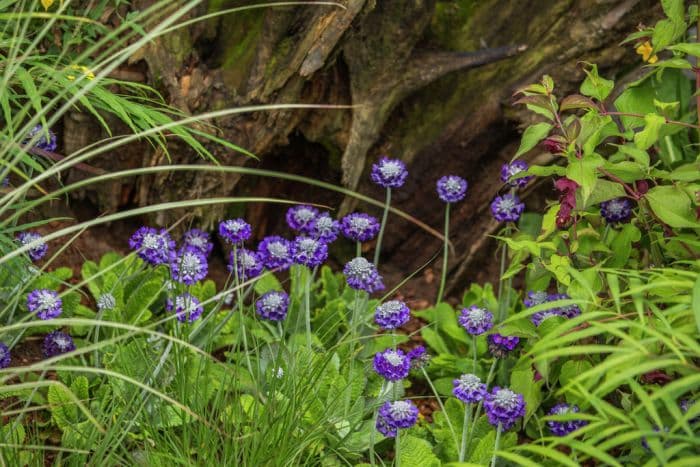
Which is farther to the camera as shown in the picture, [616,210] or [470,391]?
[616,210]

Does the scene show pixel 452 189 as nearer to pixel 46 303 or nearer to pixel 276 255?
pixel 276 255

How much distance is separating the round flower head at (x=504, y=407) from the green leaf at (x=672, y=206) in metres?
0.56

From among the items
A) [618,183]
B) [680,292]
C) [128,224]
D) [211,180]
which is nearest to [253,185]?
[211,180]

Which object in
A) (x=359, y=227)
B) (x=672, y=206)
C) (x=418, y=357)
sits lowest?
(x=418, y=357)

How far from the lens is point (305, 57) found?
10.6ft

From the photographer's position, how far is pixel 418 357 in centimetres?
257

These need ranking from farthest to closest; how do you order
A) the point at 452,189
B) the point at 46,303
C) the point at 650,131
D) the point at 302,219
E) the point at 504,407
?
the point at 452,189
the point at 302,219
the point at 46,303
the point at 504,407
the point at 650,131

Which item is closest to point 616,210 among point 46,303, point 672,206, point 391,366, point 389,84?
A: point 672,206

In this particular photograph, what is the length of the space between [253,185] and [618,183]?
5.27 ft

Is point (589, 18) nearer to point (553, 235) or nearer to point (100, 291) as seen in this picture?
point (553, 235)

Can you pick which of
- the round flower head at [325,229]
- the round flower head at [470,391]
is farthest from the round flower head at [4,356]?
the round flower head at [470,391]

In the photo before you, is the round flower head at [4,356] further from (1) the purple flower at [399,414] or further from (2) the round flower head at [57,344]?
(1) the purple flower at [399,414]

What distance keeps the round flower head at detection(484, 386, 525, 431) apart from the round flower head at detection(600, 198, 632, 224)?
735mm

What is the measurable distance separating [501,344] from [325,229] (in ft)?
2.04
